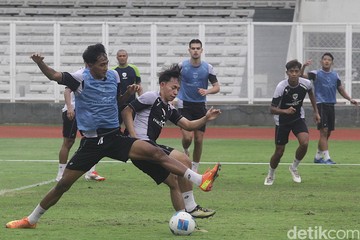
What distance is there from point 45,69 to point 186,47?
22.1 metres

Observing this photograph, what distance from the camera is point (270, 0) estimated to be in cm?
3997

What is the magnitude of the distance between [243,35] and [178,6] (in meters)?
7.91

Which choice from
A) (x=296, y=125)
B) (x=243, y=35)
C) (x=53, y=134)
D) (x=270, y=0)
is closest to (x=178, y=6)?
(x=270, y=0)

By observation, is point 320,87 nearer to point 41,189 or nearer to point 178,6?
point 41,189

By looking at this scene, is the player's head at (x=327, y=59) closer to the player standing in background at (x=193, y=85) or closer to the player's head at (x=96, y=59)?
the player standing in background at (x=193, y=85)

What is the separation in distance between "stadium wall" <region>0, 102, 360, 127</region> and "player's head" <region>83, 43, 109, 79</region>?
20.8 metres

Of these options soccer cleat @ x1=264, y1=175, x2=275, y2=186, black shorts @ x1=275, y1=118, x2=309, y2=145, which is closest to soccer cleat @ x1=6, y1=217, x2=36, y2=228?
soccer cleat @ x1=264, y1=175, x2=275, y2=186

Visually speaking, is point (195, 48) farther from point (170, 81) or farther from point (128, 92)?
point (128, 92)

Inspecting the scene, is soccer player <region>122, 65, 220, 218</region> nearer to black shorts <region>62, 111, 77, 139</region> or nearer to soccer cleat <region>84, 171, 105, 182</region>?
black shorts <region>62, 111, 77, 139</region>

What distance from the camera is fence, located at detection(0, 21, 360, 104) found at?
31203mm

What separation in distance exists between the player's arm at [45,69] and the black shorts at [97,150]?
0.78m

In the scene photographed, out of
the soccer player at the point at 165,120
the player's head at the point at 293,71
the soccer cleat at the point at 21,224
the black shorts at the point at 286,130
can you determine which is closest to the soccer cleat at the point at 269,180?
the black shorts at the point at 286,130

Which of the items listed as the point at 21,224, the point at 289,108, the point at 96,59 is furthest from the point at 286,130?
the point at 21,224

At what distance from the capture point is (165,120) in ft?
38.2
